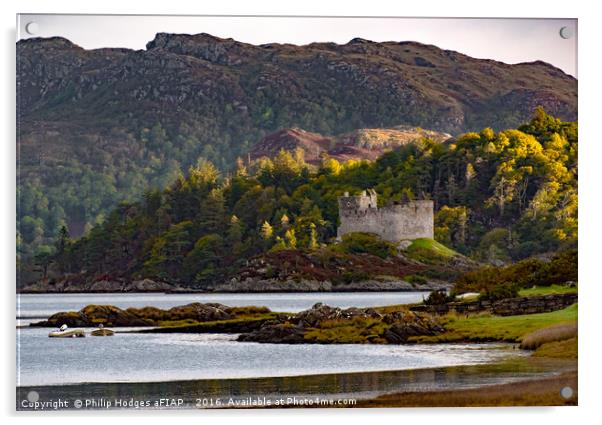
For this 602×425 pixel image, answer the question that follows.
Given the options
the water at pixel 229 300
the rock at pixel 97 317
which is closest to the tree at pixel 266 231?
the water at pixel 229 300

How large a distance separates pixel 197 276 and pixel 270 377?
21.1 feet

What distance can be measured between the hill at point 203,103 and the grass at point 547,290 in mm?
1894

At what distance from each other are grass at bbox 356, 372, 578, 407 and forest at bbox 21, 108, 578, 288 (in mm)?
4826

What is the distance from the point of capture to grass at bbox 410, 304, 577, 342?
13.0 m

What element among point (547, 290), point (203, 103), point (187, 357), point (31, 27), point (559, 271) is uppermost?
point (31, 27)

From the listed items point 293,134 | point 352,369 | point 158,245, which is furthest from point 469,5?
point 158,245

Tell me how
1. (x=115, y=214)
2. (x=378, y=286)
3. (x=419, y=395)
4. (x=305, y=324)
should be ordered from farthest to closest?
(x=115, y=214) → (x=378, y=286) → (x=305, y=324) → (x=419, y=395)

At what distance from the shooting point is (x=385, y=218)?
20.5 meters

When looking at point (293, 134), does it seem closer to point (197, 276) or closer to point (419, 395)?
point (197, 276)

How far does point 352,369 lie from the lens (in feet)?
41.9

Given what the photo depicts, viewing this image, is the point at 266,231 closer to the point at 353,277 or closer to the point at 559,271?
the point at 353,277

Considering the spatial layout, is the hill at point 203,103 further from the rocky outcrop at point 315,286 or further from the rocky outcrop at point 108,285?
the rocky outcrop at point 315,286

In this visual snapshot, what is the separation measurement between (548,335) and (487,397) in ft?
3.98

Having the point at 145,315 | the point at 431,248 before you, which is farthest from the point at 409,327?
the point at 431,248
